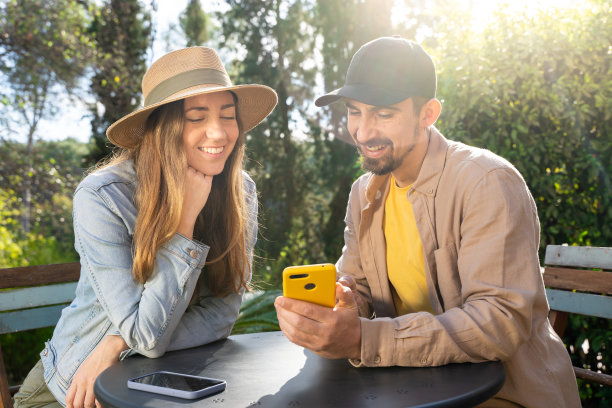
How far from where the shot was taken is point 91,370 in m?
2.14

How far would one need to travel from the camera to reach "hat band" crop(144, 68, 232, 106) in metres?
2.46

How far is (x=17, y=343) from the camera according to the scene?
208 inches

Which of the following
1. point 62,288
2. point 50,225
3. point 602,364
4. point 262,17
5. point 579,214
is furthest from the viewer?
point 50,225

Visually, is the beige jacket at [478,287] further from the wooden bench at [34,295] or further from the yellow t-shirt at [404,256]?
the wooden bench at [34,295]

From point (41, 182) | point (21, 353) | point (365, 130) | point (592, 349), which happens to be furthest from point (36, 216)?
point (365, 130)

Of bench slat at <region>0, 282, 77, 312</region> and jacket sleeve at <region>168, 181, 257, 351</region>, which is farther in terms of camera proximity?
bench slat at <region>0, 282, 77, 312</region>

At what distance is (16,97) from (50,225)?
161 inches

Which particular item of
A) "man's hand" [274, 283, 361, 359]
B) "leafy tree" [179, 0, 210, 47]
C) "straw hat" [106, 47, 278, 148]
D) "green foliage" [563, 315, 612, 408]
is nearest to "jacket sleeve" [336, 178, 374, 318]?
"straw hat" [106, 47, 278, 148]

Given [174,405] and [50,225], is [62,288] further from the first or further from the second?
[50,225]

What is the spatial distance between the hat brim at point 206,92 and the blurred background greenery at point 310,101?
72 cm

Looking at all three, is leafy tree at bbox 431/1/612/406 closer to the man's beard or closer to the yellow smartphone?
the man's beard

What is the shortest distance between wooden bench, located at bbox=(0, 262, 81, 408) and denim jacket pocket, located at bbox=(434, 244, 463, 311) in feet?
6.20

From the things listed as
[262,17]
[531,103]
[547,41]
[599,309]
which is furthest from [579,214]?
[262,17]

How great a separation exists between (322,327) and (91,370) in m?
0.96
